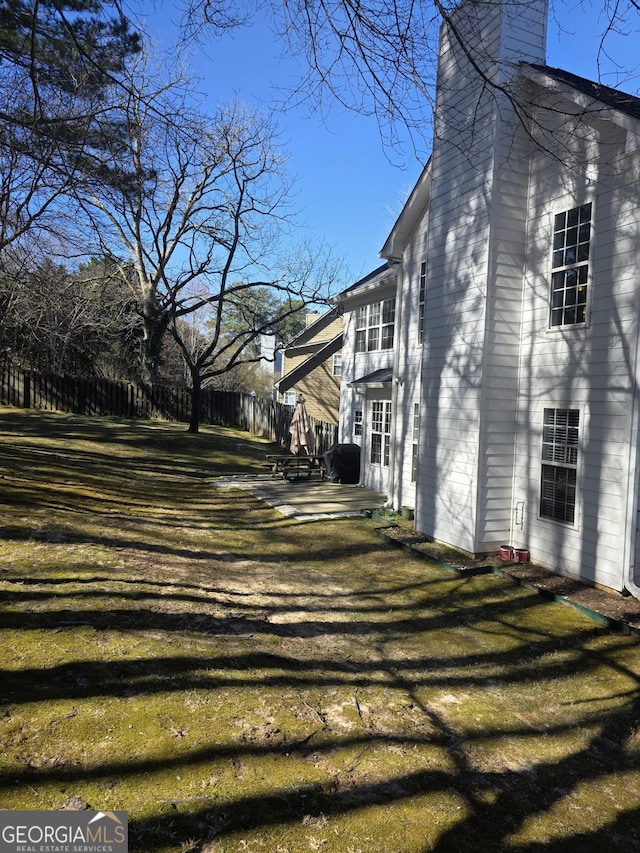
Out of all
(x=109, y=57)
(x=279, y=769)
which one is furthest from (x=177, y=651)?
(x=109, y=57)

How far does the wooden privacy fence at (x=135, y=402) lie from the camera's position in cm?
2398

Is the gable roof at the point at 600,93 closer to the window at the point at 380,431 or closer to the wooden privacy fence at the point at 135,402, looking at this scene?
the window at the point at 380,431

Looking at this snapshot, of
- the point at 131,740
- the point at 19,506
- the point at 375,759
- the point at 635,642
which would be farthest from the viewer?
the point at 19,506

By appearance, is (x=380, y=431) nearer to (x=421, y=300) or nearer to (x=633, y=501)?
(x=421, y=300)

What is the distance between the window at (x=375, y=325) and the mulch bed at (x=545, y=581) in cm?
632

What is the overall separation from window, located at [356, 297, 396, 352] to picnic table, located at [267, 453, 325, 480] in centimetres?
350

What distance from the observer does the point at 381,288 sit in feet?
45.2

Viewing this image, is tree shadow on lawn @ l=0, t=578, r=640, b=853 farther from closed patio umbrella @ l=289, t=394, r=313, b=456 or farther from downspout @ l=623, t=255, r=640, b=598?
closed patio umbrella @ l=289, t=394, r=313, b=456

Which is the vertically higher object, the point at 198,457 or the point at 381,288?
the point at 381,288

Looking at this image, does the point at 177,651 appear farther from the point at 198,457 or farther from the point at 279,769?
the point at 198,457

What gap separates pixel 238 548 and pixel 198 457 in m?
9.86

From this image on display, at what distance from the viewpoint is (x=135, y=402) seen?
2611 centimetres

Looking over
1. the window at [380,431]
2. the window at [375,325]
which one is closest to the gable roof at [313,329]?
the window at [375,325]

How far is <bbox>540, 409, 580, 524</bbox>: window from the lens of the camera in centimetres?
705
